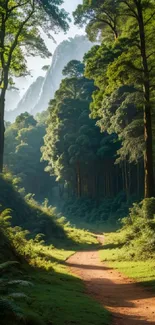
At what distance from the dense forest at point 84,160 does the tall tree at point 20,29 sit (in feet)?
0.26

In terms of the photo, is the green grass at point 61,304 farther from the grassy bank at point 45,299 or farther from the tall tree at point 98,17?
the tall tree at point 98,17

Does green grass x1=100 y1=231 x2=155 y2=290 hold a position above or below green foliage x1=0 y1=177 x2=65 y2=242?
below

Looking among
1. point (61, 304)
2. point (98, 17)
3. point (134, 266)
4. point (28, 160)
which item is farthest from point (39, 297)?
point (28, 160)

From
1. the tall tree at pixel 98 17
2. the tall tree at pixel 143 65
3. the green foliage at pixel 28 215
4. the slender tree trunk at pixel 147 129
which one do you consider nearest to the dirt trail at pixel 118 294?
the slender tree trunk at pixel 147 129

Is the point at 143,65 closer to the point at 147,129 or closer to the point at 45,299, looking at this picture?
the point at 147,129

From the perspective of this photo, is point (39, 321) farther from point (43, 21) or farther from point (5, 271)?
point (43, 21)

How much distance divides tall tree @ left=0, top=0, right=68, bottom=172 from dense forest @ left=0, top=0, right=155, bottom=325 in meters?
0.08

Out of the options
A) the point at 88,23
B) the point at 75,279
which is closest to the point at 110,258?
the point at 75,279

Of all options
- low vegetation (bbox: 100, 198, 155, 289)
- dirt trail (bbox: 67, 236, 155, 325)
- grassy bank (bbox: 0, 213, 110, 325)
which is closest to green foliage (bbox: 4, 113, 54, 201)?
low vegetation (bbox: 100, 198, 155, 289)

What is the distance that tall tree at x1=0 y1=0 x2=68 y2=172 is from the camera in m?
25.7

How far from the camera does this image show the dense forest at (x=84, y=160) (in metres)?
9.51

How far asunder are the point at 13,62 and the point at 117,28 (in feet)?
28.9

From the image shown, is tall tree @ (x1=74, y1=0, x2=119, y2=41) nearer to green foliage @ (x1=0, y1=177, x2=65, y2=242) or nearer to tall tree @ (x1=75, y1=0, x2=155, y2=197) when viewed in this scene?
tall tree @ (x1=75, y1=0, x2=155, y2=197)

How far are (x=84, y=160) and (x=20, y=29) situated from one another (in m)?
24.1
